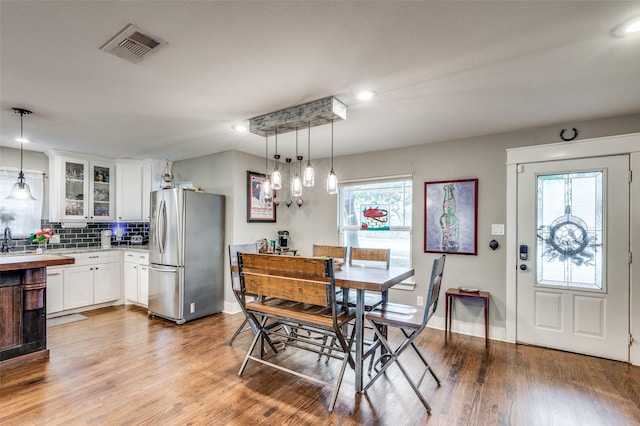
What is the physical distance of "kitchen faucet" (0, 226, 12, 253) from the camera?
166 inches

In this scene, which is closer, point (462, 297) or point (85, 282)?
point (462, 297)

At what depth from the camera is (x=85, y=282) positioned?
450 centimetres

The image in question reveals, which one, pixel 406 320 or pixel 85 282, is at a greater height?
pixel 406 320

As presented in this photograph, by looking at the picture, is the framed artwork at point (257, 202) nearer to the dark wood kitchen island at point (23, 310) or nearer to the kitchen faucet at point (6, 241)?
the dark wood kitchen island at point (23, 310)

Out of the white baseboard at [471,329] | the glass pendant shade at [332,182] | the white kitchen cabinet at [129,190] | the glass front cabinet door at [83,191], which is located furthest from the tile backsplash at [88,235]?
the white baseboard at [471,329]

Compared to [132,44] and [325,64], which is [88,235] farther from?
[325,64]

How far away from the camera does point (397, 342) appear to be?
11.0ft

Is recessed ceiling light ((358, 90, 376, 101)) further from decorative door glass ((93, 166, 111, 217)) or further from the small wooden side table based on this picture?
decorative door glass ((93, 166, 111, 217))

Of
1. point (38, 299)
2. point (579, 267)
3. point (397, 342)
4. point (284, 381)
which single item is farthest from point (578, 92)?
point (38, 299)

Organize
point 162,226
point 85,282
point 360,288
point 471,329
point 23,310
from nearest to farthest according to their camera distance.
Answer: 1. point 360,288
2. point 23,310
3. point 471,329
4. point 162,226
5. point 85,282

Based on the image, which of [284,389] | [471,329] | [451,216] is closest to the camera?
[284,389]

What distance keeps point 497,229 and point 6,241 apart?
6.33m

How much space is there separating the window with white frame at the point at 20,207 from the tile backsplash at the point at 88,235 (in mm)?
125

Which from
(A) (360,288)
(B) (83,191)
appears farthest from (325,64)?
(B) (83,191)
